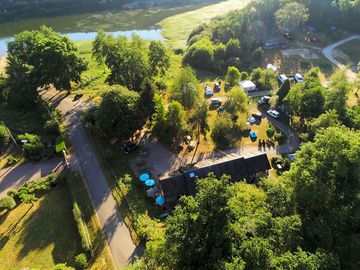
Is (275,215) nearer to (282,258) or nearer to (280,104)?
(282,258)

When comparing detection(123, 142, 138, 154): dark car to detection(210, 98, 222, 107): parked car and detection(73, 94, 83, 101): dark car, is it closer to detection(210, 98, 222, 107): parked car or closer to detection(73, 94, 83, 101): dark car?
detection(210, 98, 222, 107): parked car

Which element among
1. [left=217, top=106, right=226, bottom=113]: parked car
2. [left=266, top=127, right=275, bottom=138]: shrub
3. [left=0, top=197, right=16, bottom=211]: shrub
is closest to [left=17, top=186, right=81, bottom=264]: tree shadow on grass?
[left=0, top=197, right=16, bottom=211]: shrub

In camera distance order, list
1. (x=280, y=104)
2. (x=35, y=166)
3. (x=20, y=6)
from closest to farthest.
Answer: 1. (x=35, y=166)
2. (x=280, y=104)
3. (x=20, y=6)

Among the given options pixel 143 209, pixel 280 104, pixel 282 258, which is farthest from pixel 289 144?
pixel 282 258

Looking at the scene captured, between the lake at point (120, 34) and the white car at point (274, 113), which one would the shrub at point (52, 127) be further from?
the lake at point (120, 34)

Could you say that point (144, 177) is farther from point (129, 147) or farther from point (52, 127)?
point (52, 127)

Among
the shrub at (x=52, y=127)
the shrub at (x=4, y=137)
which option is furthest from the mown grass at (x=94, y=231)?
the shrub at (x=4, y=137)

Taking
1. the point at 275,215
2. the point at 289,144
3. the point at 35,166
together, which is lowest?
the point at 289,144
